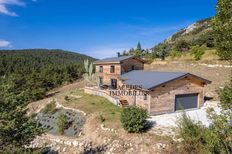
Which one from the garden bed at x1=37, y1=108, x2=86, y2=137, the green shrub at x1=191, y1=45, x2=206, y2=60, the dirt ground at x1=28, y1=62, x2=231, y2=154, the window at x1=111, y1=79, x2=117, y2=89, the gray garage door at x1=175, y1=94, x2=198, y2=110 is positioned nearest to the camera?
the dirt ground at x1=28, y1=62, x2=231, y2=154

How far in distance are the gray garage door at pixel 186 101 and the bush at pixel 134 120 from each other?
790cm

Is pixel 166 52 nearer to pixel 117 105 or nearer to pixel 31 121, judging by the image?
pixel 117 105

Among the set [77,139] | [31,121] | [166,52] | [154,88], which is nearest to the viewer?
[31,121]

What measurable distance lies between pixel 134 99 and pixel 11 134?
60.6 feet

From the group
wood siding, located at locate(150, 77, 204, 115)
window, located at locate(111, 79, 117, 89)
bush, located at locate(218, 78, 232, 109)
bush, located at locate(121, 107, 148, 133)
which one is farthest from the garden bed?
bush, located at locate(218, 78, 232, 109)

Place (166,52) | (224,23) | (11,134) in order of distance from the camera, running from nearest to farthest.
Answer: (224,23) < (11,134) < (166,52)

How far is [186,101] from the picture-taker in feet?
93.5

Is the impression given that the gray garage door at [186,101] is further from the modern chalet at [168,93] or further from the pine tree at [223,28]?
the pine tree at [223,28]

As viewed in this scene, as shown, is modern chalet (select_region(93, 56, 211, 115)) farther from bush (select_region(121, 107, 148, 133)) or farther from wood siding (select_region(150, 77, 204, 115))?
bush (select_region(121, 107, 148, 133))

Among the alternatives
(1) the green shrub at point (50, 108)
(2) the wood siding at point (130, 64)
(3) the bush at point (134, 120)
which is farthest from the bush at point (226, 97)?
(2) the wood siding at point (130, 64)

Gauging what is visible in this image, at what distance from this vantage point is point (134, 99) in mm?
29328

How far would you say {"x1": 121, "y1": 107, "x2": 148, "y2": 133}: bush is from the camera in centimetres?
2083

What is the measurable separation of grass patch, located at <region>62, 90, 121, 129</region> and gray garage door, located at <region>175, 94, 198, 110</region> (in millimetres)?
7040

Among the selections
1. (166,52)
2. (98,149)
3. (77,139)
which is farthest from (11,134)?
(166,52)
